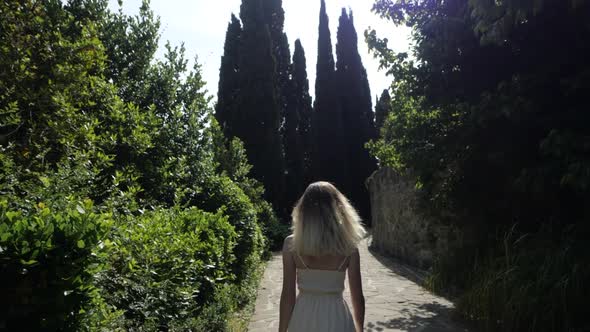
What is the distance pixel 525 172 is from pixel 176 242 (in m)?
3.45

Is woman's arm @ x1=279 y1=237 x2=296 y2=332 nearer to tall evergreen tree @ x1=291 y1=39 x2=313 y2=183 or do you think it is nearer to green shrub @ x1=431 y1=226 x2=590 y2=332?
green shrub @ x1=431 y1=226 x2=590 y2=332

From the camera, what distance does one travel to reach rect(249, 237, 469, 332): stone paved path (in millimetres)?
6047

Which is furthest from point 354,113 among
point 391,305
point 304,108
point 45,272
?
point 45,272

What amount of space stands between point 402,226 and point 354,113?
1913 cm

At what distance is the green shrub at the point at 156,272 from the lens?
3.51 m

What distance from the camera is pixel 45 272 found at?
2.41 meters

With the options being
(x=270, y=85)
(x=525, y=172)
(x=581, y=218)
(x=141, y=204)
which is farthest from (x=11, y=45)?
(x=270, y=85)

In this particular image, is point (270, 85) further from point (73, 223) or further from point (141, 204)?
point (73, 223)

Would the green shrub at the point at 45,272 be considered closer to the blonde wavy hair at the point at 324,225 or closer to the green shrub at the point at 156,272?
the green shrub at the point at 156,272

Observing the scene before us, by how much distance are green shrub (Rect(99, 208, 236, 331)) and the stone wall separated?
178 inches

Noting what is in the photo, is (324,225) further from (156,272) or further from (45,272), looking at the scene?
(156,272)

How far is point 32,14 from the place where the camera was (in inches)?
218

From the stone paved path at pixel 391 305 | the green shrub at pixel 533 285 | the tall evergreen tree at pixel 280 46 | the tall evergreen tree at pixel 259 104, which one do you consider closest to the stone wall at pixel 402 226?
the stone paved path at pixel 391 305

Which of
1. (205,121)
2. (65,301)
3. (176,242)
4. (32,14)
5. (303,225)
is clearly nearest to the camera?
(65,301)
